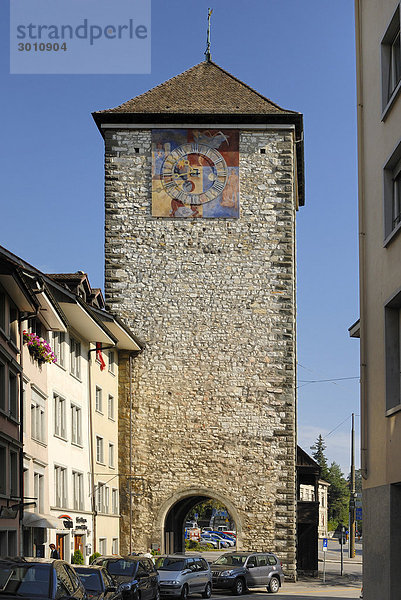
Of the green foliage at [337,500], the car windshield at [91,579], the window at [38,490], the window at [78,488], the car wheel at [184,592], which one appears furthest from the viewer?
the green foliage at [337,500]

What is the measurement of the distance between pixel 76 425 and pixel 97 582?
48.8ft

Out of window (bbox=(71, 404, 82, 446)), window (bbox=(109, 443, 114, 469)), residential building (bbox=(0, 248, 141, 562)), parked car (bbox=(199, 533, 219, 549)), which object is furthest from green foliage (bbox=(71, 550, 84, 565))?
parked car (bbox=(199, 533, 219, 549))

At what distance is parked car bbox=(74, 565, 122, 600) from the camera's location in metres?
17.3

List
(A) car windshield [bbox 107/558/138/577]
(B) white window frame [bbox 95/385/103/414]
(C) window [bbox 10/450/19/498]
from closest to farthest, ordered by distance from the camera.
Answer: (A) car windshield [bbox 107/558/138/577] → (C) window [bbox 10/450/19/498] → (B) white window frame [bbox 95/385/103/414]

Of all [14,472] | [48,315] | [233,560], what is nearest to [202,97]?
[48,315]

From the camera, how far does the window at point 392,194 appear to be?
1655 centimetres

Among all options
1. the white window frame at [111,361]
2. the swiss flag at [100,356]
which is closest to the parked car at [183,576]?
the swiss flag at [100,356]

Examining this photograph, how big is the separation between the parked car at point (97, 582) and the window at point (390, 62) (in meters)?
9.23

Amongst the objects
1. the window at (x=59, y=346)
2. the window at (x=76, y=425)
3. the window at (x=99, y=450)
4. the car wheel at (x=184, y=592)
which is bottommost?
the car wheel at (x=184, y=592)

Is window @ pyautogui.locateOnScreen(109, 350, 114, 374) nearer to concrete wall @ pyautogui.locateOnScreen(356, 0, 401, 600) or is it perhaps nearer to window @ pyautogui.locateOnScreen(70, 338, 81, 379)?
window @ pyautogui.locateOnScreen(70, 338, 81, 379)

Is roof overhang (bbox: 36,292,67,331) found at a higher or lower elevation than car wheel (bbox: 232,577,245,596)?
higher

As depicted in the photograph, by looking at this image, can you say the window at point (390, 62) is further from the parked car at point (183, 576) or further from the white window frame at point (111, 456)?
the white window frame at point (111, 456)

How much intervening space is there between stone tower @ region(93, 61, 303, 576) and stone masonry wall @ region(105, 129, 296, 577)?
1.8 inches

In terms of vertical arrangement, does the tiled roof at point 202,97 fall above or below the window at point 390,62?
above
